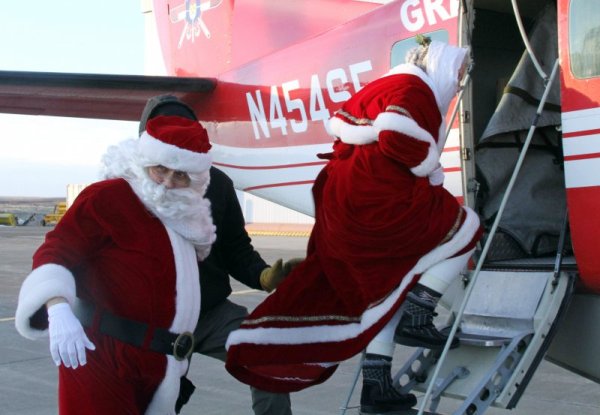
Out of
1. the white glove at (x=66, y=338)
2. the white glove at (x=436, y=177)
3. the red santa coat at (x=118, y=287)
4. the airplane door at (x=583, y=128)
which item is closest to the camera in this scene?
the white glove at (x=66, y=338)

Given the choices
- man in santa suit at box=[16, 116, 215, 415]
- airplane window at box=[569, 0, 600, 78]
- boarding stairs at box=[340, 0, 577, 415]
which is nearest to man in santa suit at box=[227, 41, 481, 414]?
boarding stairs at box=[340, 0, 577, 415]

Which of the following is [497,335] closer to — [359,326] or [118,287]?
[359,326]

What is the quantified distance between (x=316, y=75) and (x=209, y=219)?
10.4 feet

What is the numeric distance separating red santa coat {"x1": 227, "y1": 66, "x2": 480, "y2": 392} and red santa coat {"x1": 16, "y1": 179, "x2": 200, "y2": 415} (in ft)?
1.65

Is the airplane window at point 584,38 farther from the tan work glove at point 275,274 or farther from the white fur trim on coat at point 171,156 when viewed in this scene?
the white fur trim on coat at point 171,156

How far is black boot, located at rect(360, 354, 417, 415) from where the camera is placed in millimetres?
→ 3471

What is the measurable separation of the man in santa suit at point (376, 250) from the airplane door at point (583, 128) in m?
0.59

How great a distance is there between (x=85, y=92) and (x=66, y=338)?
5.17 metres

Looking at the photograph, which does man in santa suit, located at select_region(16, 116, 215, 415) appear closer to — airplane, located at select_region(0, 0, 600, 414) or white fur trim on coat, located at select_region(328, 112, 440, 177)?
white fur trim on coat, located at select_region(328, 112, 440, 177)

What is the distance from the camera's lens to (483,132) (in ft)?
15.9

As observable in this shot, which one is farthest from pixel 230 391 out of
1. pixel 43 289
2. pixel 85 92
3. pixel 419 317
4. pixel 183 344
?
pixel 43 289

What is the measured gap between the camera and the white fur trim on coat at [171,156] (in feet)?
10.1

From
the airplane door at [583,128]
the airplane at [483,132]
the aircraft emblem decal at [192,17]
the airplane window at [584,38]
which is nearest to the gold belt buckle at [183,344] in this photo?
the airplane at [483,132]

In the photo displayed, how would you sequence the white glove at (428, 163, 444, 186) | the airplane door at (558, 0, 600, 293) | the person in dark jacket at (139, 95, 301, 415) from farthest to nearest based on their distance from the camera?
the airplane door at (558, 0, 600, 293), the person in dark jacket at (139, 95, 301, 415), the white glove at (428, 163, 444, 186)
